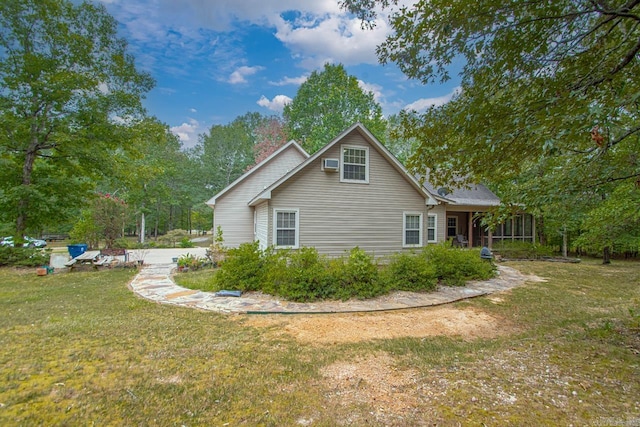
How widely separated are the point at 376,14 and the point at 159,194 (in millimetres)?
27128

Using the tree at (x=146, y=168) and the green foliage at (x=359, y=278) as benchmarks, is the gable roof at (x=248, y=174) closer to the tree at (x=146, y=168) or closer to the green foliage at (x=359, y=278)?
the tree at (x=146, y=168)

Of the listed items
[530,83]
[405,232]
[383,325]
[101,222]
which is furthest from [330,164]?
[101,222]

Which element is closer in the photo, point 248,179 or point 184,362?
point 184,362

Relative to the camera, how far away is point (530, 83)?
13.4ft

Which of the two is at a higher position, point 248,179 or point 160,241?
point 248,179

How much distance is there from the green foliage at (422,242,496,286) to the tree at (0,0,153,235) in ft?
45.9

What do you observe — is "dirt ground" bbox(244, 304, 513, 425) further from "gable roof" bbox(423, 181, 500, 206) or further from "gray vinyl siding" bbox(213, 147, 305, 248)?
"gray vinyl siding" bbox(213, 147, 305, 248)

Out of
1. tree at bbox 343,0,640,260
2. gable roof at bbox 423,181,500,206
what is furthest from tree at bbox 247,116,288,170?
tree at bbox 343,0,640,260

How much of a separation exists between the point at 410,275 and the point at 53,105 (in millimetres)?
15421

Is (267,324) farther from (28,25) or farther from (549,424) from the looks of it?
(28,25)

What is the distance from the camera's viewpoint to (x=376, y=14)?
4.89m

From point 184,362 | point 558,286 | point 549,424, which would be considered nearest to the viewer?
point 549,424

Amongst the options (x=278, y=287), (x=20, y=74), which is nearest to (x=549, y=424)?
(x=278, y=287)

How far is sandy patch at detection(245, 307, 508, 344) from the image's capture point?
15.7 feet
